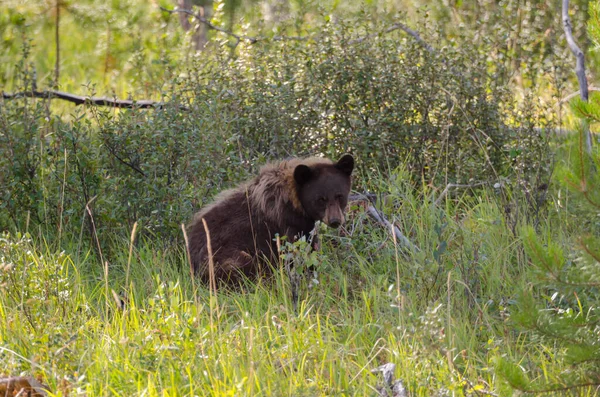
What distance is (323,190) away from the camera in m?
6.25

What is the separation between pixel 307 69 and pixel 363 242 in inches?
91.1

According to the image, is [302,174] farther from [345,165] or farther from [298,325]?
[298,325]

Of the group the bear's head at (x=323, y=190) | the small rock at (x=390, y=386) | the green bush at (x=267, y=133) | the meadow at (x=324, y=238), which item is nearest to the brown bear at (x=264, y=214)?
the bear's head at (x=323, y=190)

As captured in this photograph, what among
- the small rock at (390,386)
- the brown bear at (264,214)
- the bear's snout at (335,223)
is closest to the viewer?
the small rock at (390,386)

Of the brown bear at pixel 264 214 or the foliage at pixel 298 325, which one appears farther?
the brown bear at pixel 264 214

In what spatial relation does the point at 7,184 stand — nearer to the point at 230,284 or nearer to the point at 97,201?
the point at 97,201

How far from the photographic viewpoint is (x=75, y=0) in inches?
501

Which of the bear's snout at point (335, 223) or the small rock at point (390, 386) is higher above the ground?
the bear's snout at point (335, 223)

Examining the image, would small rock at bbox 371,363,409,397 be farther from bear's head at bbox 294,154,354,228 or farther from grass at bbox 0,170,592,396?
bear's head at bbox 294,154,354,228

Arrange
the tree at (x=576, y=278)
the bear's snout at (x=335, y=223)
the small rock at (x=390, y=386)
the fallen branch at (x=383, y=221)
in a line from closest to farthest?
the tree at (x=576, y=278) → the small rock at (x=390, y=386) → the fallen branch at (x=383, y=221) → the bear's snout at (x=335, y=223)

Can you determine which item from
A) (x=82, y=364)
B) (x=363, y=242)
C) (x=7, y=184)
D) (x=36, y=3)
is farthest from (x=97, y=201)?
(x=36, y=3)

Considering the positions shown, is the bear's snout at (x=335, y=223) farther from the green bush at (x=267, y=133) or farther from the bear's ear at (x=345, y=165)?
the green bush at (x=267, y=133)

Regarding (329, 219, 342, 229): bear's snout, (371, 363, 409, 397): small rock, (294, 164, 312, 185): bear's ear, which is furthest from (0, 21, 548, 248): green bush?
(371, 363, 409, 397): small rock

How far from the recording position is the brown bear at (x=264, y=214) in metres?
5.95
